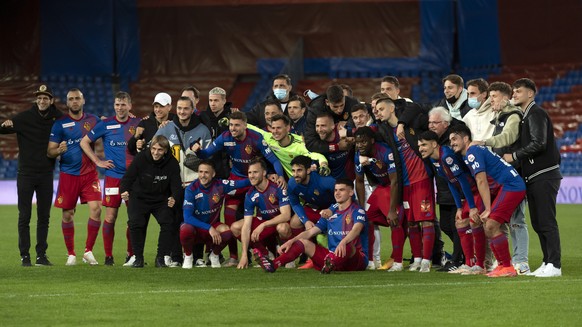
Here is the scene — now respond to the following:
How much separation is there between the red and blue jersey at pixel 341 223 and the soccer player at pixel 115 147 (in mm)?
2816

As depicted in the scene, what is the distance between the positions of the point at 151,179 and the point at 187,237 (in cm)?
78

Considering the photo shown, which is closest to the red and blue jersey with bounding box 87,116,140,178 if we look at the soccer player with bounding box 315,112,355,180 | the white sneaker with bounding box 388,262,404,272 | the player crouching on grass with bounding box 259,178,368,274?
the soccer player with bounding box 315,112,355,180

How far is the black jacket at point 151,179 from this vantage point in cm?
1264

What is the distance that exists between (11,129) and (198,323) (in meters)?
5.63

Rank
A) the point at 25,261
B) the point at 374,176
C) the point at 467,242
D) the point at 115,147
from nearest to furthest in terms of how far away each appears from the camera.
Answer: the point at 467,242 → the point at 374,176 → the point at 25,261 → the point at 115,147

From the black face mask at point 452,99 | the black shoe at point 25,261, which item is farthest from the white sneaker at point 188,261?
the black face mask at point 452,99

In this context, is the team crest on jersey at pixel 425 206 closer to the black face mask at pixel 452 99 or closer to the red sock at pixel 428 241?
the red sock at pixel 428 241

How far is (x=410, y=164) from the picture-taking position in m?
12.1

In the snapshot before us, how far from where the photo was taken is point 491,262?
11.7 meters

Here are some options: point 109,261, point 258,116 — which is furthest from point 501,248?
point 109,261

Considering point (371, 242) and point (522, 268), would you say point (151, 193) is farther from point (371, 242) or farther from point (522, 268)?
point (522, 268)

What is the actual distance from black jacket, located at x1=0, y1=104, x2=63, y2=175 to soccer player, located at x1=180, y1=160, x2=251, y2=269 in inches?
70.3

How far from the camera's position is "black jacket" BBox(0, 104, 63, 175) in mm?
12945

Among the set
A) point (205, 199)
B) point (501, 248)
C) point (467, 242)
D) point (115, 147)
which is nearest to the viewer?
point (501, 248)
